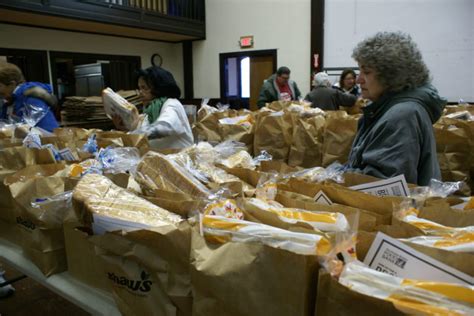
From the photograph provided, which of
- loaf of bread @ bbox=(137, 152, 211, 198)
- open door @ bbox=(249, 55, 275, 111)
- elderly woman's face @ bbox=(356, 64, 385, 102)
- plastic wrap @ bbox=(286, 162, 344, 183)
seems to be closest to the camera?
loaf of bread @ bbox=(137, 152, 211, 198)

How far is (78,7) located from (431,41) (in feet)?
17.6

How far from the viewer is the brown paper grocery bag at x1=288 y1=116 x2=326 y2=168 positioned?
2719 mm

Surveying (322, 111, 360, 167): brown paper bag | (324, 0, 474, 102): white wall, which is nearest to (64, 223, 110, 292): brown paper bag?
(322, 111, 360, 167): brown paper bag

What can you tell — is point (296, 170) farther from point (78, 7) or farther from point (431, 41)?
point (431, 41)

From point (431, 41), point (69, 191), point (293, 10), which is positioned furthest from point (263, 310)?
point (293, 10)

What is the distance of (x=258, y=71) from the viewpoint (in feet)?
24.4

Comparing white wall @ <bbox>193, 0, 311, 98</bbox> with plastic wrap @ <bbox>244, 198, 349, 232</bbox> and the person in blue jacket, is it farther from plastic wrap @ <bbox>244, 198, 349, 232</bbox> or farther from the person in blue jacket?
plastic wrap @ <bbox>244, 198, 349, 232</bbox>

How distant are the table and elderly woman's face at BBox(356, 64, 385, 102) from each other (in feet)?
3.94

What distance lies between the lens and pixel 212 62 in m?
7.85

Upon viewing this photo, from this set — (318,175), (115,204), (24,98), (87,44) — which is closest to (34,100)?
(24,98)

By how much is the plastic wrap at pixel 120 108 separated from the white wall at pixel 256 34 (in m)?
5.10

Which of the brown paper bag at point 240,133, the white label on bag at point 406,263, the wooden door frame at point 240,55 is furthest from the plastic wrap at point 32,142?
the wooden door frame at point 240,55

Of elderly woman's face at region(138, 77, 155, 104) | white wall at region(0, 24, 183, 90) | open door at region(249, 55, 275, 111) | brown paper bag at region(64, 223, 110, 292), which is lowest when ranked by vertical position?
brown paper bag at region(64, 223, 110, 292)

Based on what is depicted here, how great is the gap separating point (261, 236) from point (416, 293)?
253 millimetres
